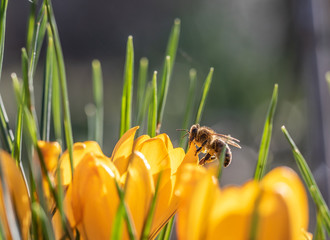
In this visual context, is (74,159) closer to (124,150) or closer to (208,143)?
(124,150)

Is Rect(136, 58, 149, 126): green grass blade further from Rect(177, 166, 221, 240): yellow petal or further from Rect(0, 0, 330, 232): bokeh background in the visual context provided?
Rect(0, 0, 330, 232): bokeh background

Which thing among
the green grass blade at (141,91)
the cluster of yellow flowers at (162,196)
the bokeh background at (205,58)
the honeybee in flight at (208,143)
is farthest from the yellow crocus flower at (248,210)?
the bokeh background at (205,58)

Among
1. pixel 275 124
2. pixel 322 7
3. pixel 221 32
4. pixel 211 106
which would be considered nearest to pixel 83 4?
pixel 221 32

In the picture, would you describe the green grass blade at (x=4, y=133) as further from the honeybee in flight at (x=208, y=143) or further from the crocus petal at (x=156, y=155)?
the honeybee in flight at (x=208, y=143)

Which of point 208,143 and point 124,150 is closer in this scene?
point 124,150

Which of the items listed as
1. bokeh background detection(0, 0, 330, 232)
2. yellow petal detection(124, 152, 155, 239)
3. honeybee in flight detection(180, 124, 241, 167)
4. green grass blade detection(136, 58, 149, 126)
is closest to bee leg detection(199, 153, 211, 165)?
honeybee in flight detection(180, 124, 241, 167)

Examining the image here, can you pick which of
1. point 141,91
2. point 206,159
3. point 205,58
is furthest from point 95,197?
point 205,58
